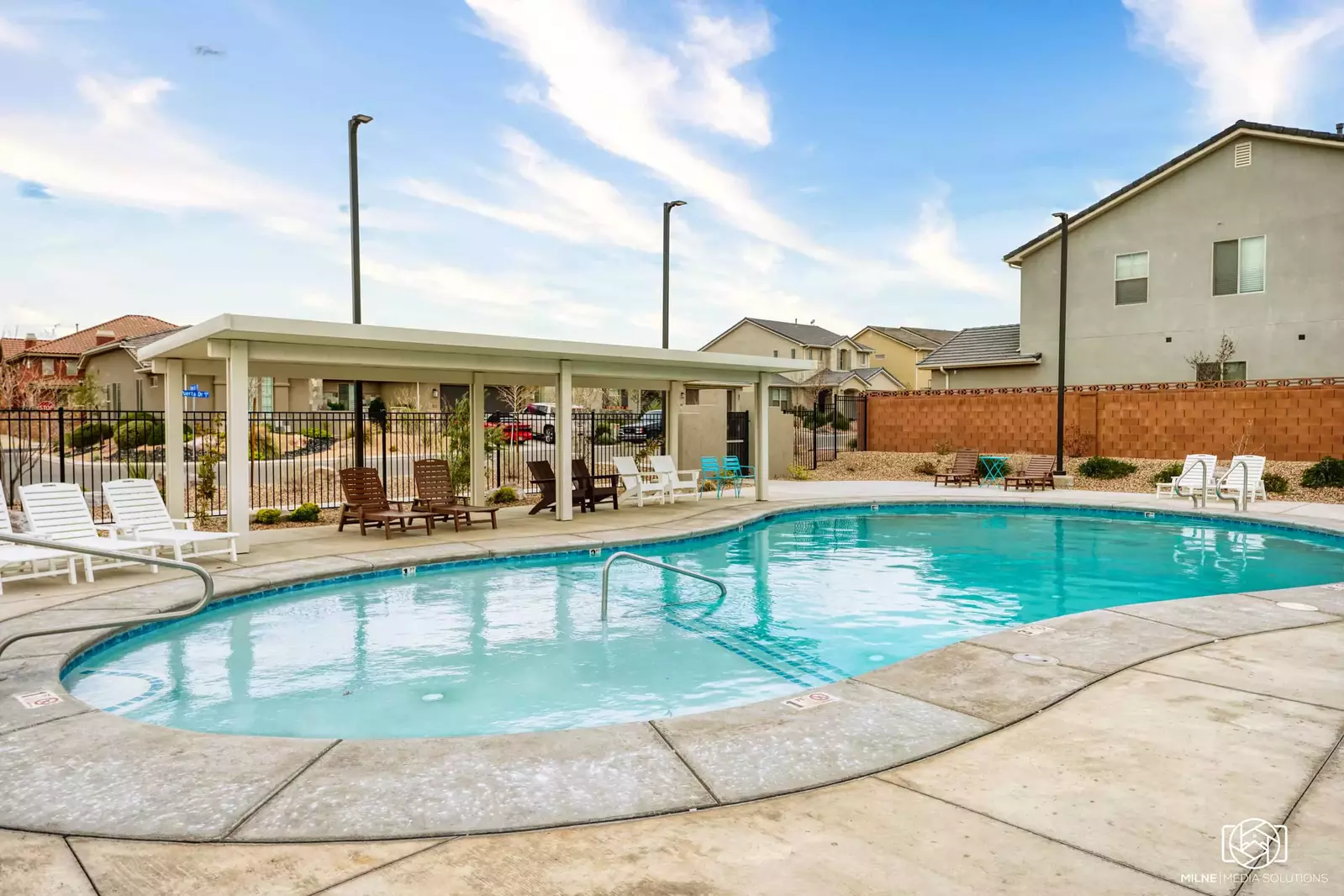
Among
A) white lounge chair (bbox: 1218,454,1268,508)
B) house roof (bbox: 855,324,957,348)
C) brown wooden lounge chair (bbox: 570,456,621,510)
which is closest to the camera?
brown wooden lounge chair (bbox: 570,456,621,510)

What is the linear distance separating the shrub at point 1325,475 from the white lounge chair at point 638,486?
13.2 meters

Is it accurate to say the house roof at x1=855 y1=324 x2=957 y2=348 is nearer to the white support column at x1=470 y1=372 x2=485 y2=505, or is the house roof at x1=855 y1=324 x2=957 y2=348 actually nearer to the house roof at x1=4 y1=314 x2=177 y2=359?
the house roof at x1=4 y1=314 x2=177 y2=359

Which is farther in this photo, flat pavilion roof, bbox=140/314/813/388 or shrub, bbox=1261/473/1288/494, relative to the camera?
shrub, bbox=1261/473/1288/494

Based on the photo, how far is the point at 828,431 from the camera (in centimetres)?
3794

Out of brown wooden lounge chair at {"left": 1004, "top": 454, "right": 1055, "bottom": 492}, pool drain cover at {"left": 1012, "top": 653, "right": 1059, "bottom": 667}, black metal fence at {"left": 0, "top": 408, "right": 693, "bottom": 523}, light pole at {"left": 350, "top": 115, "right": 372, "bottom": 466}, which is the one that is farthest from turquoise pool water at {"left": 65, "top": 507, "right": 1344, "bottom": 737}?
brown wooden lounge chair at {"left": 1004, "top": 454, "right": 1055, "bottom": 492}

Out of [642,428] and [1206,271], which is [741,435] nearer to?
[642,428]

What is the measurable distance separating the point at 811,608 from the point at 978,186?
62.4 feet

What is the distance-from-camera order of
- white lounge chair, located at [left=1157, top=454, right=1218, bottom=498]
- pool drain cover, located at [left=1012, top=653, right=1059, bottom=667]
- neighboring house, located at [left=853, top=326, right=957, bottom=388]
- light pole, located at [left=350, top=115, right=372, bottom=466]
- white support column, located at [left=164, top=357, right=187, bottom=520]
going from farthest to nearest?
neighboring house, located at [left=853, top=326, right=957, bottom=388], white lounge chair, located at [left=1157, top=454, right=1218, bottom=498], light pole, located at [left=350, top=115, right=372, bottom=466], white support column, located at [left=164, top=357, right=187, bottom=520], pool drain cover, located at [left=1012, top=653, right=1059, bottom=667]

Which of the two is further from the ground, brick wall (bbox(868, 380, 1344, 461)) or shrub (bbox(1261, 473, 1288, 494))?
brick wall (bbox(868, 380, 1344, 461))

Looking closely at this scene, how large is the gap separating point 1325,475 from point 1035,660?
51.1 feet

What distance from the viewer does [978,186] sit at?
2352 centimetres

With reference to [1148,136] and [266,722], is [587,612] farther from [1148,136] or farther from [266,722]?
[1148,136]

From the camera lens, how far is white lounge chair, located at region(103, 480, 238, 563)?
363 inches

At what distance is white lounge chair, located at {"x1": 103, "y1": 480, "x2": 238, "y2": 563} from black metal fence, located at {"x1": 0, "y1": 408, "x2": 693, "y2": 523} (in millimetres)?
1379
